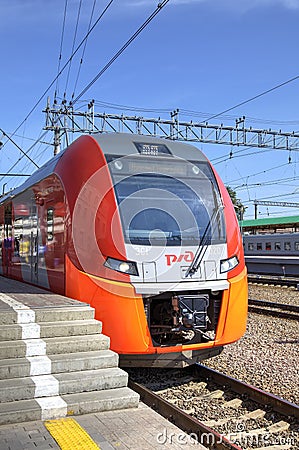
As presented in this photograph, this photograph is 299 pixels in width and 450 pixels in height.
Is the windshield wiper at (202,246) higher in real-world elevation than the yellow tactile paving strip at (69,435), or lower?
higher

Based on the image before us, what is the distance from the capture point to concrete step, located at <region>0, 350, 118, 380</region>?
537 cm

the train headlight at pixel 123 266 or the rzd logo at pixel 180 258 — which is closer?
the train headlight at pixel 123 266

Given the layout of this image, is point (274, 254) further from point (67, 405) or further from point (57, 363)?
point (67, 405)

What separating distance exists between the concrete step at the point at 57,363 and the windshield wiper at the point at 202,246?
146 centimetres

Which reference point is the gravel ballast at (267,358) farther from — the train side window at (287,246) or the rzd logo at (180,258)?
the train side window at (287,246)

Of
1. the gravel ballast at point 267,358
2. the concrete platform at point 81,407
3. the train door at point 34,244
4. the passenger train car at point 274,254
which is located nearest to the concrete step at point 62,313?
the concrete platform at point 81,407

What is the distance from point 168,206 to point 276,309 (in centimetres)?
833

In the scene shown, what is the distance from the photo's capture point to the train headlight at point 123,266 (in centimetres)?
639

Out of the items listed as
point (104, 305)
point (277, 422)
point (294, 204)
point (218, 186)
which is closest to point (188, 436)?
point (277, 422)

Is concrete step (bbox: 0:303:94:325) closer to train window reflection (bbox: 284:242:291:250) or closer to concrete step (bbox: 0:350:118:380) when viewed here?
concrete step (bbox: 0:350:118:380)

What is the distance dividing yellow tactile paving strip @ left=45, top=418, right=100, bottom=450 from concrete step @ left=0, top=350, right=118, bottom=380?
708 mm

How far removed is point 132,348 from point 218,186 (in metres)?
2.61

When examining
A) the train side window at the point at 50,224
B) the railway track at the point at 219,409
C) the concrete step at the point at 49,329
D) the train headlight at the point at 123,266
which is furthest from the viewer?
the train side window at the point at 50,224

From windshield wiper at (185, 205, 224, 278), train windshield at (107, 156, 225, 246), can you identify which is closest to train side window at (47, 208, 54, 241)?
train windshield at (107, 156, 225, 246)
